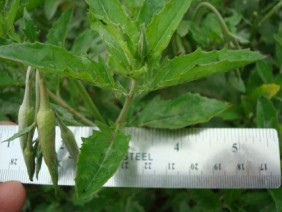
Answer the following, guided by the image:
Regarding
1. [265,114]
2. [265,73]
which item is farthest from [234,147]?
[265,73]

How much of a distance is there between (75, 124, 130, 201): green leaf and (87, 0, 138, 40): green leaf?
0.93 feet

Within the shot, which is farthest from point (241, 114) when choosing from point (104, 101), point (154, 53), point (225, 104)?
point (154, 53)

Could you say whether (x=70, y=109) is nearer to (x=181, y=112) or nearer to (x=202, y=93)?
(x=181, y=112)

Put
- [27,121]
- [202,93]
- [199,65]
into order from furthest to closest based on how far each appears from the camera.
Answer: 1. [202,93]
2. [27,121]
3. [199,65]

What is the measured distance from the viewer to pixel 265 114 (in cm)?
128

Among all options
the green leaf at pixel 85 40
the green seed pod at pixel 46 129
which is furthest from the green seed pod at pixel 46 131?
the green leaf at pixel 85 40

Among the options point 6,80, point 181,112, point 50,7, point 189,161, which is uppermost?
point 50,7

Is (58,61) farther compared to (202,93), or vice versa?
(202,93)

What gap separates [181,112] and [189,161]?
0.57 feet

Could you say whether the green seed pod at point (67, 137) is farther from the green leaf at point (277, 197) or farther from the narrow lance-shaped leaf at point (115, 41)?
the green leaf at point (277, 197)

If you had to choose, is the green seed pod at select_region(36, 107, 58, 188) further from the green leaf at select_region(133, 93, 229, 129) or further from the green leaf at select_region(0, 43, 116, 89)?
the green leaf at select_region(133, 93, 229, 129)

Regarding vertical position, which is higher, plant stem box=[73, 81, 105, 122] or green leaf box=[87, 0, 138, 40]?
green leaf box=[87, 0, 138, 40]

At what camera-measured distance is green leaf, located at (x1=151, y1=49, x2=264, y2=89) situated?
0.88 metres

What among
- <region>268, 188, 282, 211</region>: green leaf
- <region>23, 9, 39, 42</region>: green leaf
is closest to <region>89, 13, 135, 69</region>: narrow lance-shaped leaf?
<region>23, 9, 39, 42</region>: green leaf
